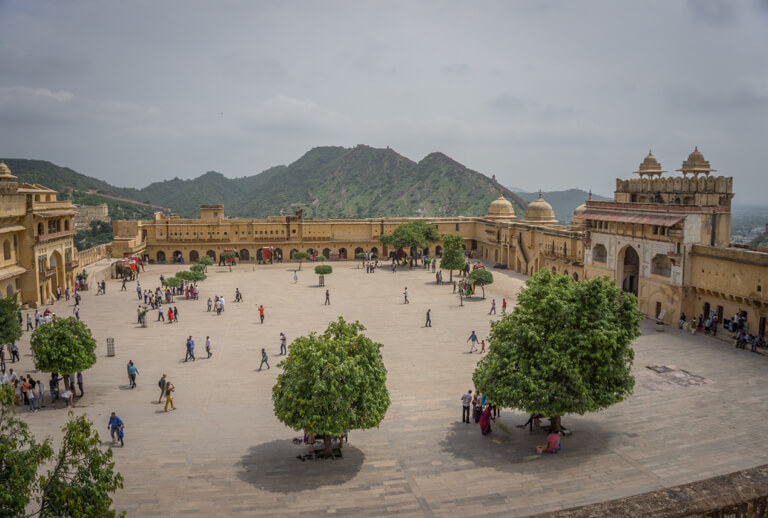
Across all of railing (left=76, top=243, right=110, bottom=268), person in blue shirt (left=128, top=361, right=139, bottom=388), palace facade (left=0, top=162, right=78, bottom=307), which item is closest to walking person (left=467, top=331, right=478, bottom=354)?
person in blue shirt (left=128, top=361, right=139, bottom=388)

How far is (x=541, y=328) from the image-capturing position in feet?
51.5

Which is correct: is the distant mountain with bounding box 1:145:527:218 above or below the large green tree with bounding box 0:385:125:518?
above

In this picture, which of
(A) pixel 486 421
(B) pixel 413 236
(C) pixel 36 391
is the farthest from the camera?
(B) pixel 413 236

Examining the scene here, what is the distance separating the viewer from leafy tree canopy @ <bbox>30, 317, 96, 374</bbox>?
18.9m

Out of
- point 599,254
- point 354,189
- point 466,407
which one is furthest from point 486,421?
point 354,189

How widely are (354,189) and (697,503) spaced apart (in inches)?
5507

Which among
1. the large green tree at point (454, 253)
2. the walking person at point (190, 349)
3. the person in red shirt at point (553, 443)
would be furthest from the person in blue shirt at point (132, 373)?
the large green tree at point (454, 253)

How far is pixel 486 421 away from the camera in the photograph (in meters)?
16.6

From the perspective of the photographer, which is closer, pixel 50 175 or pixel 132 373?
pixel 132 373

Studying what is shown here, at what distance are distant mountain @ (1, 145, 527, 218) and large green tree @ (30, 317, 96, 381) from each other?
95.2 meters

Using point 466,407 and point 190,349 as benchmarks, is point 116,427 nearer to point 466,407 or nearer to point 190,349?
point 190,349

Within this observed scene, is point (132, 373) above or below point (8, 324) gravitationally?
below

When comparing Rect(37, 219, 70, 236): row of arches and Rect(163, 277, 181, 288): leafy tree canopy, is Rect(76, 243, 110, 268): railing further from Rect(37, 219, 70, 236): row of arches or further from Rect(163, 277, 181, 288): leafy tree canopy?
Rect(163, 277, 181, 288): leafy tree canopy

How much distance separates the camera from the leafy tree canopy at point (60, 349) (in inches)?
743
